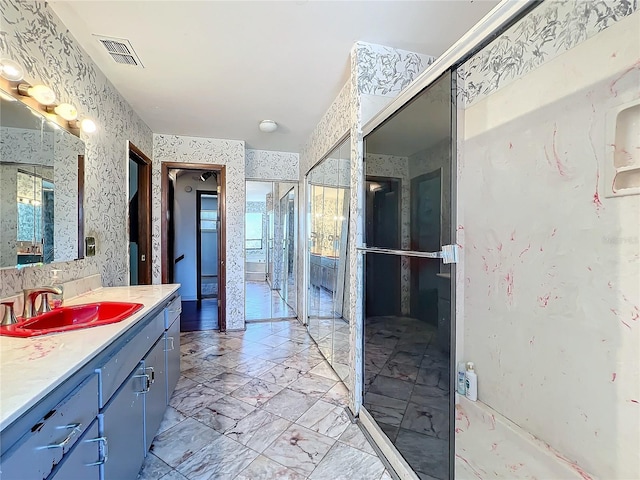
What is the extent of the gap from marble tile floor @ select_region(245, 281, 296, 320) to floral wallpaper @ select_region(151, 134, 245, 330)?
0.65 metres

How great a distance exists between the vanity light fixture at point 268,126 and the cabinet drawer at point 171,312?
1.94m

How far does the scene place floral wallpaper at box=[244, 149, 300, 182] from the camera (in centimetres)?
435

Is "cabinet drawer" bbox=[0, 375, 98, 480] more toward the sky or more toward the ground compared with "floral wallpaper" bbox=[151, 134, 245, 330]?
more toward the ground

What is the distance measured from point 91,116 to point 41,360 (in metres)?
1.87

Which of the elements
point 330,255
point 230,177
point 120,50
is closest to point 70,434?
point 120,50

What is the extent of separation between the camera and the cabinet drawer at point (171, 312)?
2063 millimetres

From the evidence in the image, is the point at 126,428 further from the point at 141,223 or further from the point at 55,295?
the point at 141,223

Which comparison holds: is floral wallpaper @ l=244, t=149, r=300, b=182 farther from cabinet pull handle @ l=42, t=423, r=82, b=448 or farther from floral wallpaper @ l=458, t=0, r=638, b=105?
cabinet pull handle @ l=42, t=423, r=82, b=448

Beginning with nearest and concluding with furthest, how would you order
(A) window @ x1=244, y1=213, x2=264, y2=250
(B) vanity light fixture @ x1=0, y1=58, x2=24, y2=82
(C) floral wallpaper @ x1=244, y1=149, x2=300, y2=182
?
(B) vanity light fixture @ x1=0, y1=58, x2=24, y2=82 < (C) floral wallpaper @ x1=244, y1=149, x2=300, y2=182 < (A) window @ x1=244, y1=213, x2=264, y2=250

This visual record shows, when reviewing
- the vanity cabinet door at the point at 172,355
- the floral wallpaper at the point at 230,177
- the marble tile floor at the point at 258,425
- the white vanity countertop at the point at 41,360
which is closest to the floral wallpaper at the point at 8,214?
the white vanity countertop at the point at 41,360

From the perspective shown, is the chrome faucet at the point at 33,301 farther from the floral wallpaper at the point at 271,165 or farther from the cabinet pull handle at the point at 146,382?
the floral wallpaper at the point at 271,165

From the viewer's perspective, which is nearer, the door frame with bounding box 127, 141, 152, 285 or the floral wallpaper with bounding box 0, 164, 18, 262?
the floral wallpaper with bounding box 0, 164, 18, 262

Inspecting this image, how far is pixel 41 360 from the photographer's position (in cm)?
94

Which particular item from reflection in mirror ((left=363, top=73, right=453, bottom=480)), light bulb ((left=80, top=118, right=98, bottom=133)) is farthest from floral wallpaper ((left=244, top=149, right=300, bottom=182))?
reflection in mirror ((left=363, top=73, right=453, bottom=480))
